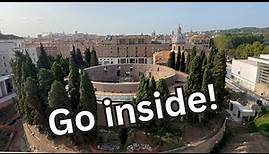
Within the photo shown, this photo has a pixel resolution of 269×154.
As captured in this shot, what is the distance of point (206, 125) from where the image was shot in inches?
623

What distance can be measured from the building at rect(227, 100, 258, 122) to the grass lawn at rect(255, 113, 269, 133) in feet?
2.22

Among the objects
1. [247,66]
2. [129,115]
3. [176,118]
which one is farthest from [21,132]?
[247,66]

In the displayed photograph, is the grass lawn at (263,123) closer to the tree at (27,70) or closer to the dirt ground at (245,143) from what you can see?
the dirt ground at (245,143)

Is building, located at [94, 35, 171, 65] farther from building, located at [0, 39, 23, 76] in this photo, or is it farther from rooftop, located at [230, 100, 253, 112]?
rooftop, located at [230, 100, 253, 112]

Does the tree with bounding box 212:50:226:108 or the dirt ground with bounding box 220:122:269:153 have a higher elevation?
the tree with bounding box 212:50:226:108

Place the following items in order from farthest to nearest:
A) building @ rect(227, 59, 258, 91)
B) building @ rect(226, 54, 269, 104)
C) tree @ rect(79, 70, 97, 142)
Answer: building @ rect(227, 59, 258, 91) < building @ rect(226, 54, 269, 104) < tree @ rect(79, 70, 97, 142)

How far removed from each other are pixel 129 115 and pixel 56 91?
4.41m

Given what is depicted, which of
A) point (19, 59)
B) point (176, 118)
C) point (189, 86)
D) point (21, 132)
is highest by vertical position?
point (19, 59)

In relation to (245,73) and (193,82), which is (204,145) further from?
(245,73)

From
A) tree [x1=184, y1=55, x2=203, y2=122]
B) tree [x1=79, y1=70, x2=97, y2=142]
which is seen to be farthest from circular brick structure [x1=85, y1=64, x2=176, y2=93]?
tree [x1=79, y1=70, x2=97, y2=142]

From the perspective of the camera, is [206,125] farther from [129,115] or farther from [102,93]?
[102,93]

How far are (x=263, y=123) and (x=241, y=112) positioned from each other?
1913 millimetres

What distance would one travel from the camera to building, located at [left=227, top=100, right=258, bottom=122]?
19859 millimetres

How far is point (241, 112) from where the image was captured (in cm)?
1992
